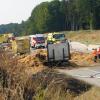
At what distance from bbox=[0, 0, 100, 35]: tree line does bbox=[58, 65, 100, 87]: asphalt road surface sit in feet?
258

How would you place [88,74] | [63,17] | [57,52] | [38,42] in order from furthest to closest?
[63,17] → [38,42] → [57,52] → [88,74]

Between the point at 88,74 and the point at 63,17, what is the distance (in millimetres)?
103518

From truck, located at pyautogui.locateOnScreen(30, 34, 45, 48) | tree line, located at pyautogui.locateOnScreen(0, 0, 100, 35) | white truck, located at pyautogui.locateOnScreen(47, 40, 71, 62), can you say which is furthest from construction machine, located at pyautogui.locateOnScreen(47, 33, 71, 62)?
tree line, located at pyautogui.locateOnScreen(0, 0, 100, 35)

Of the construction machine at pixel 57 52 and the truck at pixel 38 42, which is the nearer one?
the construction machine at pixel 57 52

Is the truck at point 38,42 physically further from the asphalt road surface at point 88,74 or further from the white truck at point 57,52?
the asphalt road surface at point 88,74

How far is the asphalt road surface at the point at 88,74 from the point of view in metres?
23.2

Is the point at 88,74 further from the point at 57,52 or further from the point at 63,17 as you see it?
the point at 63,17

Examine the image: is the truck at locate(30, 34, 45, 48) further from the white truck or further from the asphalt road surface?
the asphalt road surface

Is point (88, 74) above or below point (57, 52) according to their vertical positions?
below

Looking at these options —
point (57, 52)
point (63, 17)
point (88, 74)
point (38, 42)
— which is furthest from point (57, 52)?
point (63, 17)

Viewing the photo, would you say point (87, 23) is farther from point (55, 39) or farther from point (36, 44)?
point (55, 39)

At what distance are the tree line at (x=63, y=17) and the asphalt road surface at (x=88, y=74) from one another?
7864 centimetres

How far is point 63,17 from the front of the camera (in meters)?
→ 130

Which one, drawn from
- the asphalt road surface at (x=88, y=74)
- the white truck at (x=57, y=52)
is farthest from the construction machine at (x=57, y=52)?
the asphalt road surface at (x=88, y=74)
